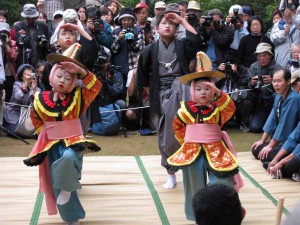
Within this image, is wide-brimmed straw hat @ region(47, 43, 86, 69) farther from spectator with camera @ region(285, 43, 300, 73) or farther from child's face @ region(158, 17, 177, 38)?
spectator with camera @ region(285, 43, 300, 73)

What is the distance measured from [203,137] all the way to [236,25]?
4.56m

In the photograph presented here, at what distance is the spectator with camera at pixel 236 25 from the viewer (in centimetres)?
860

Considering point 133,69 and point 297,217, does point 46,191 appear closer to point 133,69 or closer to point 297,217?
point 297,217

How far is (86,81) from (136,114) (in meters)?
3.64

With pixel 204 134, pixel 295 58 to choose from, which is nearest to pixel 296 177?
pixel 204 134

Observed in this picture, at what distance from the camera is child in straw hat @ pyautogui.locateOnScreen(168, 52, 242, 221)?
4336 mm

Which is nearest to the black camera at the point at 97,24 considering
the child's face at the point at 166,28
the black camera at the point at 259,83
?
the black camera at the point at 259,83

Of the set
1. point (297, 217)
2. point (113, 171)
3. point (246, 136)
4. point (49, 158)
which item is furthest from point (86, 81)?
point (246, 136)

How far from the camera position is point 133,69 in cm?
820

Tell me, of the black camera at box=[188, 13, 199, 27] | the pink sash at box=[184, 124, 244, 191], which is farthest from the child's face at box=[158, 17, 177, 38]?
the black camera at box=[188, 13, 199, 27]

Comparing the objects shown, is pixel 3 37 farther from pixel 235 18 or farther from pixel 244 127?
pixel 244 127

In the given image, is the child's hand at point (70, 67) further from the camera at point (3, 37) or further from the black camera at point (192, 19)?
the camera at point (3, 37)

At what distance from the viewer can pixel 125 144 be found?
7488 millimetres

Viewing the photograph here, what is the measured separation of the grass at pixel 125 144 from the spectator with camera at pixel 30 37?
1.20 meters
